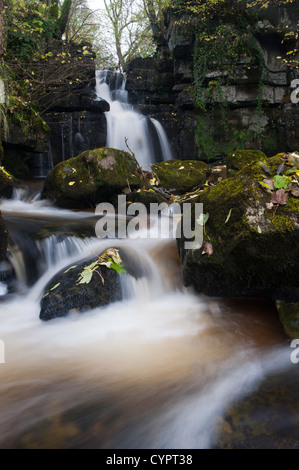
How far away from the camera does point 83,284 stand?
330cm

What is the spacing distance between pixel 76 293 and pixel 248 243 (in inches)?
71.7

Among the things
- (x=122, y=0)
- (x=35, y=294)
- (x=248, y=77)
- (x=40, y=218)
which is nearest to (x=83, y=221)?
(x=40, y=218)

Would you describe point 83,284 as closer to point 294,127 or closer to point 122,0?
point 294,127

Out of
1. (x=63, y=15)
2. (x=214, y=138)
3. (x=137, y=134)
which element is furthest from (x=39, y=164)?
(x=63, y=15)

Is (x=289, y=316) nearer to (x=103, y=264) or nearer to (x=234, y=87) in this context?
(x=103, y=264)

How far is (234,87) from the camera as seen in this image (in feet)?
40.1

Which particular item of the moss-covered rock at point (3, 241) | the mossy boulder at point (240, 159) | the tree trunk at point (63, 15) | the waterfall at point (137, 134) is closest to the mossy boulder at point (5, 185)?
the moss-covered rock at point (3, 241)

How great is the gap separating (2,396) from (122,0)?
24.3 meters

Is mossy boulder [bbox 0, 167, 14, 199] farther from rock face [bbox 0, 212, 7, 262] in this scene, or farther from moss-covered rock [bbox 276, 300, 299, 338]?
moss-covered rock [bbox 276, 300, 299, 338]

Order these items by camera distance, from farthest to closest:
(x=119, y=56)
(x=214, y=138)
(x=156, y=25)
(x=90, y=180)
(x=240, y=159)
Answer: (x=119, y=56) → (x=156, y=25) → (x=214, y=138) → (x=240, y=159) → (x=90, y=180)

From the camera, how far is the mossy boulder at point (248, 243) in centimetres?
293

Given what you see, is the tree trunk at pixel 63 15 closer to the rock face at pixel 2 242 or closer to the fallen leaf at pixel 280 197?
the rock face at pixel 2 242

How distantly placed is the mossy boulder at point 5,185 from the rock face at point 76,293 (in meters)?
4.36

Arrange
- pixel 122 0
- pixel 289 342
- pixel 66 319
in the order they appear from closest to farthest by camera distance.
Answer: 1. pixel 289 342
2. pixel 66 319
3. pixel 122 0
